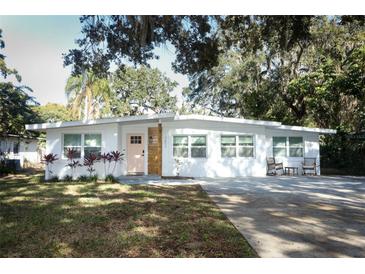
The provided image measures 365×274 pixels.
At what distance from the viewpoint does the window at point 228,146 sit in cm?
1340

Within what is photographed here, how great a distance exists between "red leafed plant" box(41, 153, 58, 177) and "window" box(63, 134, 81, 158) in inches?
20.4

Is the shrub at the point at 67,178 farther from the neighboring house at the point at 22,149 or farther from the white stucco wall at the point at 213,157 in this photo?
the neighboring house at the point at 22,149

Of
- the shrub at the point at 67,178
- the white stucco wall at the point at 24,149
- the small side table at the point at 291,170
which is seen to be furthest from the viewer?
the white stucco wall at the point at 24,149

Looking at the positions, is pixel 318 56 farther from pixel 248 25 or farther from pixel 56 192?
pixel 56 192

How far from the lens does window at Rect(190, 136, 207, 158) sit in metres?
13.3

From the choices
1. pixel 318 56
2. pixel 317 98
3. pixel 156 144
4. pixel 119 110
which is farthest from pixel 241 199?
pixel 119 110

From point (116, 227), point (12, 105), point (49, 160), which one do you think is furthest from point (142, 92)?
point (116, 227)

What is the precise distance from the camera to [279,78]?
60.7ft

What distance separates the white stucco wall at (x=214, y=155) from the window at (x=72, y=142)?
3.70 meters

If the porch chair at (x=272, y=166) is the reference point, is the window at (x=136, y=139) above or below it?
above

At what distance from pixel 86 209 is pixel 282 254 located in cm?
416

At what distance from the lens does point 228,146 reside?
44.0 ft

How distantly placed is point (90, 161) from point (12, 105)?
11.3m

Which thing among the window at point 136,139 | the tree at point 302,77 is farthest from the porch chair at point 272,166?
the window at point 136,139
